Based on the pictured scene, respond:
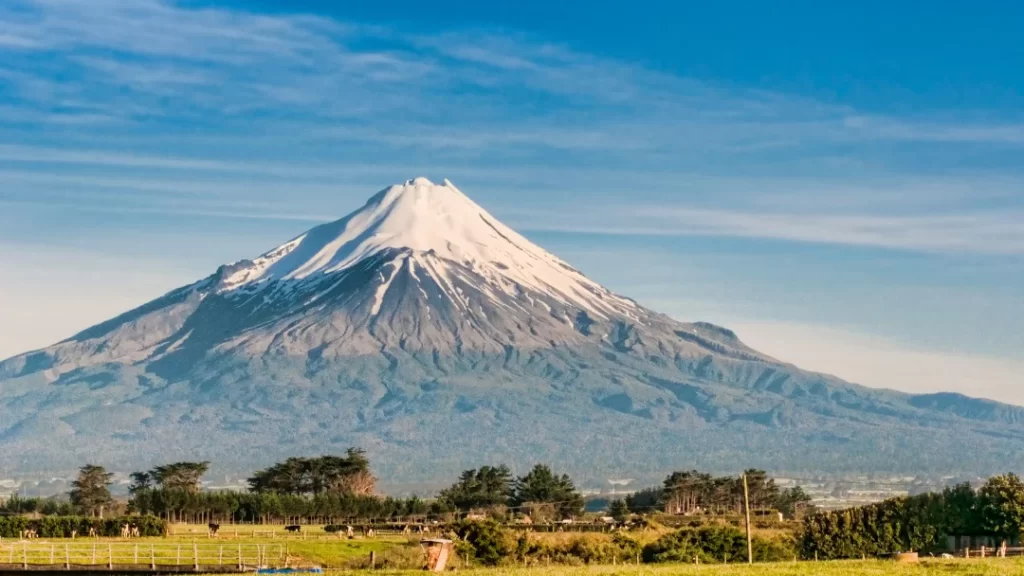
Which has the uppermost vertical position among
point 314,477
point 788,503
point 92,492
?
point 314,477

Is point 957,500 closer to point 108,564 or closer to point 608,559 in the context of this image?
point 608,559

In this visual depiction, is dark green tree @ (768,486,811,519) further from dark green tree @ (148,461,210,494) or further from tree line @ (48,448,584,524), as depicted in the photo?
dark green tree @ (148,461,210,494)

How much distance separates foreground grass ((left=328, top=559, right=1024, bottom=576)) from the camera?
42250 millimetres

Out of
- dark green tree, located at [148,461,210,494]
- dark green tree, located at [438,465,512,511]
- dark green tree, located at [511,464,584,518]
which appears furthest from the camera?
dark green tree, located at [148,461,210,494]

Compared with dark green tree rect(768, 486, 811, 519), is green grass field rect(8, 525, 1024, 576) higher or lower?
lower

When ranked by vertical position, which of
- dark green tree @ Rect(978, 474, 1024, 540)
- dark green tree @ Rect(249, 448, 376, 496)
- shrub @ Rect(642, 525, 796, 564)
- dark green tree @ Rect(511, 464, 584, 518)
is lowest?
shrub @ Rect(642, 525, 796, 564)

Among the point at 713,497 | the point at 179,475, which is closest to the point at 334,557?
the point at 713,497

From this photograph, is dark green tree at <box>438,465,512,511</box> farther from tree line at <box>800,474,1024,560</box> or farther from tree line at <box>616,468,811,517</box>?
tree line at <box>800,474,1024,560</box>

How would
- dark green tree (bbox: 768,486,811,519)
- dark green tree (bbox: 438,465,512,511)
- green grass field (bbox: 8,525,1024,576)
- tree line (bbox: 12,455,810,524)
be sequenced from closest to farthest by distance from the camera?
green grass field (bbox: 8,525,1024,576)
tree line (bbox: 12,455,810,524)
dark green tree (bbox: 768,486,811,519)
dark green tree (bbox: 438,465,512,511)

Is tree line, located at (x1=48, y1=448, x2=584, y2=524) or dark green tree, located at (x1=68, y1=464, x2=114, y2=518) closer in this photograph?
tree line, located at (x1=48, y1=448, x2=584, y2=524)

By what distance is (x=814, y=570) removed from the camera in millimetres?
43094

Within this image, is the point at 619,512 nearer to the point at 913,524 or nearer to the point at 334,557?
the point at 913,524

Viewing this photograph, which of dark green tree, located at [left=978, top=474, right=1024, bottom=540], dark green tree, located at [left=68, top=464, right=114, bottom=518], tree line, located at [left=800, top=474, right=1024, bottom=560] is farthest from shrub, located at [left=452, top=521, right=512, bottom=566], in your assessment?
dark green tree, located at [left=68, top=464, right=114, bottom=518]

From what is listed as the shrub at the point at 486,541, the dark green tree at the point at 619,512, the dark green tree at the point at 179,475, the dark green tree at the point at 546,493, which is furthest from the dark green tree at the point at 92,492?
the shrub at the point at 486,541
